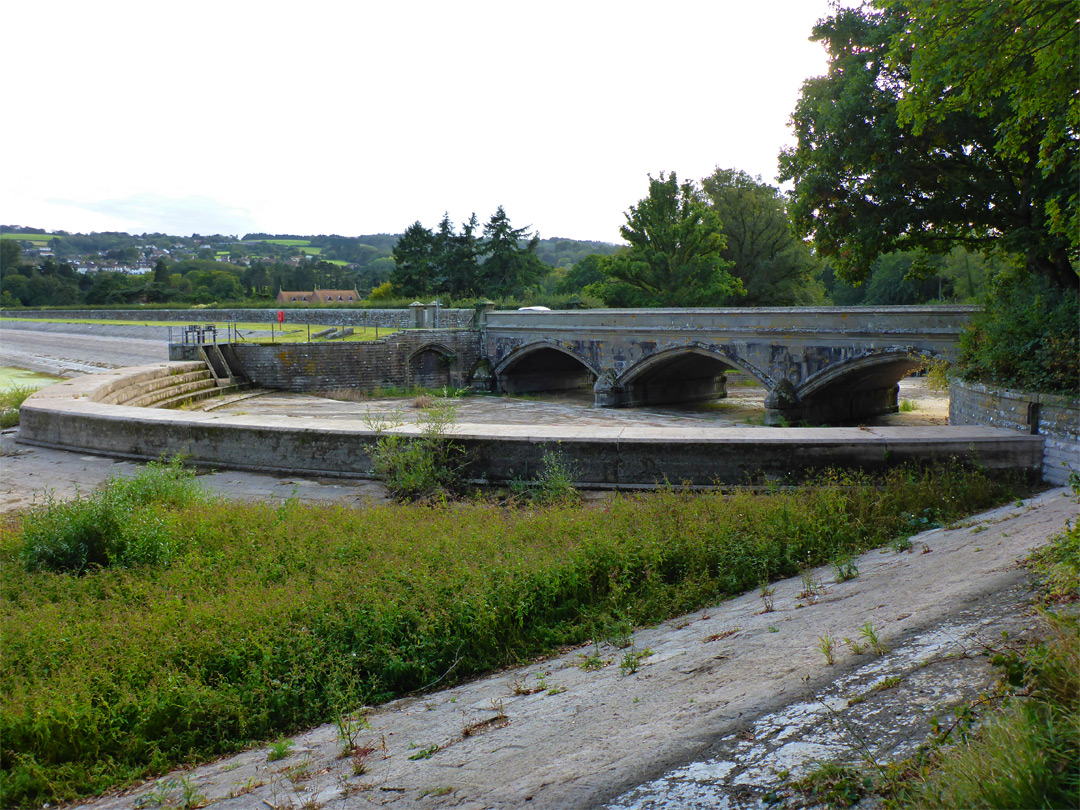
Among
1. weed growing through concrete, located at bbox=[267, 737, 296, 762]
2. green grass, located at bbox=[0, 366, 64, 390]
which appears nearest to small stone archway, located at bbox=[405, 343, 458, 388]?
green grass, located at bbox=[0, 366, 64, 390]

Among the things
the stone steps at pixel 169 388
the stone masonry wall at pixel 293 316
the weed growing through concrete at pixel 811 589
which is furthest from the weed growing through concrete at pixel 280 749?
the stone masonry wall at pixel 293 316

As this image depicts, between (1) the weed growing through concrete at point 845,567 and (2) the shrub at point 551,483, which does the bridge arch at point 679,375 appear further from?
(1) the weed growing through concrete at point 845,567

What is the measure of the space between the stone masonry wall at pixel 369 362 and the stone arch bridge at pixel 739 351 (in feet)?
5.08

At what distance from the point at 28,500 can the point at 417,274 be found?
4612 centimetres

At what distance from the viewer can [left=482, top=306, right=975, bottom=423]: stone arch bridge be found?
60.2 feet

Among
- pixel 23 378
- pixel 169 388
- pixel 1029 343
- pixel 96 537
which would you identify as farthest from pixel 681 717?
pixel 23 378

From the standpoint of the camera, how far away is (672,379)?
28.2 meters

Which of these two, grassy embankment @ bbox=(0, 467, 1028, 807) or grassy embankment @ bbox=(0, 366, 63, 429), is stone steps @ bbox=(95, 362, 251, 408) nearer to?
grassy embankment @ bbox=(0, 366, 63, 429)

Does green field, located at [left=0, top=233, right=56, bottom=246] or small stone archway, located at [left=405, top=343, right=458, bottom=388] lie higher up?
green field, located at [left=0, top=233, right=56, bottom=246]

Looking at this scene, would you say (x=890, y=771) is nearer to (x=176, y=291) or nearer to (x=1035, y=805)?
(x=1035, y=805)

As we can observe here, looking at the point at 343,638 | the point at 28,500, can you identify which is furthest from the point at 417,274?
the point at 343,638

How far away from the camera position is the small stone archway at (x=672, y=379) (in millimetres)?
24156

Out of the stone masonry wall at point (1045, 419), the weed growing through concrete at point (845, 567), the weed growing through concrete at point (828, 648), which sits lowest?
the weed growing through concrete at point (845, 567)

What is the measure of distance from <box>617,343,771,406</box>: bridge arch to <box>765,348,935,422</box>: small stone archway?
1.85m
